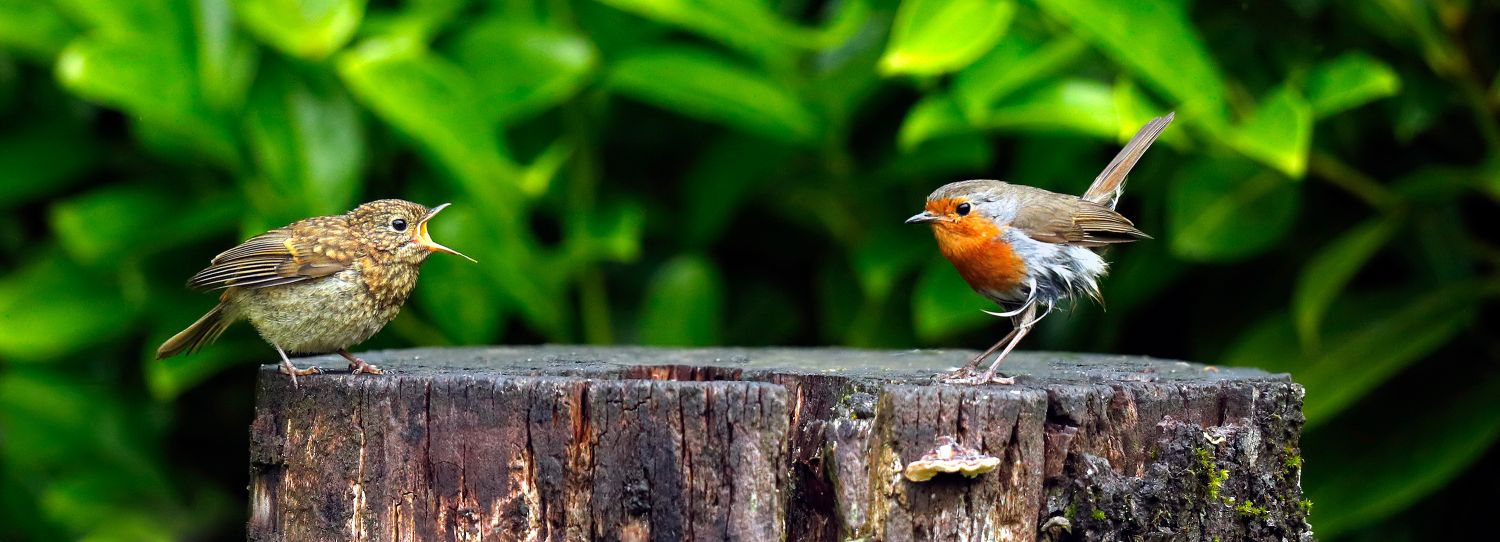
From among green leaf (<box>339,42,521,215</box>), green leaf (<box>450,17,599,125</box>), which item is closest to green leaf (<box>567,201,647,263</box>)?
green leaf (<box>339,42,521,215</box>)

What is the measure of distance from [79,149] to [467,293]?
1.67m

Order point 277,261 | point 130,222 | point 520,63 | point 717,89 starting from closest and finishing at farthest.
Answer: point 277,261 → point 717,89 → point 520,63 → point 130,222

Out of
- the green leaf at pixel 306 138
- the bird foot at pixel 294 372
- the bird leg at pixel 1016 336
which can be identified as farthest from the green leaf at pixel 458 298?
the bird leg at pixel 1016 336

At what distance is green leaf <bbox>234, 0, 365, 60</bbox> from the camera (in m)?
4.02

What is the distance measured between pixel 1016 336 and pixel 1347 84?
135cm

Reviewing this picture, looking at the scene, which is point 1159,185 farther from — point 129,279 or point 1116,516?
point 129,279

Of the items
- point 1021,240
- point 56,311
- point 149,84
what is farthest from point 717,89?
point 56,311

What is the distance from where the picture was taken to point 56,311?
469 centimetres

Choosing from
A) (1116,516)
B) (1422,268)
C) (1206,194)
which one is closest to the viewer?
(1116,516)

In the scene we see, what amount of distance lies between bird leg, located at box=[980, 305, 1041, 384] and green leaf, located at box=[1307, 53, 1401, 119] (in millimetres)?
1166

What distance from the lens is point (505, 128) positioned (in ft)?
16.0

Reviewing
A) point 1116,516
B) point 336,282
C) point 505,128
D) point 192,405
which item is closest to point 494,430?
point 336,282

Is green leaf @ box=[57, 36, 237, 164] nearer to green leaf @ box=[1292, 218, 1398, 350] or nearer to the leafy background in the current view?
the leafy background

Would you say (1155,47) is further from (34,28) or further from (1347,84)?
(34,28)
